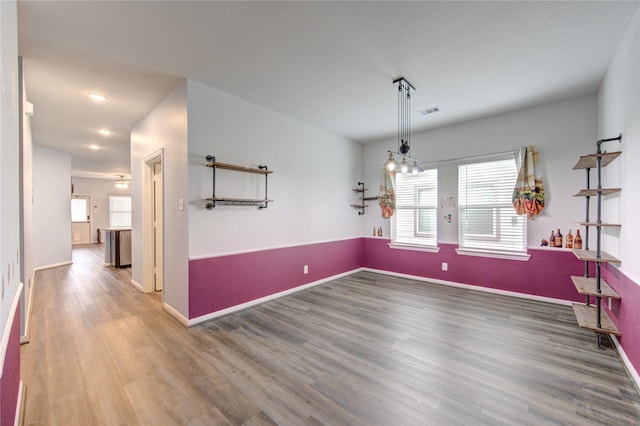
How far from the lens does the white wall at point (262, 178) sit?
125 inches

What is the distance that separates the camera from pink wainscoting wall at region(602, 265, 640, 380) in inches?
79.5

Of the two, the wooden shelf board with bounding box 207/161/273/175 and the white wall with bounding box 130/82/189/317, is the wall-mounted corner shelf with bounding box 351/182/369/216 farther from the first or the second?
the white wall with bounding box 130/82/189/317

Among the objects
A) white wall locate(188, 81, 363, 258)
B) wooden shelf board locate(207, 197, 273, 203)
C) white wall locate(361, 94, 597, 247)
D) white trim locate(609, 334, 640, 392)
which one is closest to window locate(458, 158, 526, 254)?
white wall locate(361, 94, 597, 247)

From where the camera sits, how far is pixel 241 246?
3584 mm

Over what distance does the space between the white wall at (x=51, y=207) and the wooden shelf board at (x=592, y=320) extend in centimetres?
940

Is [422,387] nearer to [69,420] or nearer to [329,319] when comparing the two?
[329,319]

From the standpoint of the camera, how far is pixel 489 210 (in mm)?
4246

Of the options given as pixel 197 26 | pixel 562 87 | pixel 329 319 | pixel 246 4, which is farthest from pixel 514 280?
pixel 197 26

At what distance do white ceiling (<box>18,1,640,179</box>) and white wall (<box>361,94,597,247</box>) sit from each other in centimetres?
26

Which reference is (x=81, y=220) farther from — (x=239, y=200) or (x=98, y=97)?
(x=239, y=200)

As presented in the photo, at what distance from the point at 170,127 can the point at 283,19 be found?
82.2 inches

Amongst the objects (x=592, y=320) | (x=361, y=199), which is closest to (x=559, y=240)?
(x=592, y=320)

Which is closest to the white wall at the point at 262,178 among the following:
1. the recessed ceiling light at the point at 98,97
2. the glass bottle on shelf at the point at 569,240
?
the recessed ceiling light at the point at 98,97

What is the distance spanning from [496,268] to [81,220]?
13643 mm
